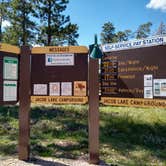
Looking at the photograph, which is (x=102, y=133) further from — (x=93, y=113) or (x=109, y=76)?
(x=93, y=113)

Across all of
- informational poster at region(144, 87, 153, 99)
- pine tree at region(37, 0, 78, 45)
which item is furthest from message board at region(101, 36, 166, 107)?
pine tree at region(37, 0, 78, 45)

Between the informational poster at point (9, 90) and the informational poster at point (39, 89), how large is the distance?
0.44 meters

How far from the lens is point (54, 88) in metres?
7.14

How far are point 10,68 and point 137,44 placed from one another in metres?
2.49

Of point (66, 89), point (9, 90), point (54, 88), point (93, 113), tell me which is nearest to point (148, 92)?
point (93, 113)

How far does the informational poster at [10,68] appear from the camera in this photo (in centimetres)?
690

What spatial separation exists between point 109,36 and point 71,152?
5196 cm

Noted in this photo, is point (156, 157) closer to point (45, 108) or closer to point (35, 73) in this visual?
point (35, 73)

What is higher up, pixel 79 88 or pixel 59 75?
pixel 59 75

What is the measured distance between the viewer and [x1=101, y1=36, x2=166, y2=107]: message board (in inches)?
266

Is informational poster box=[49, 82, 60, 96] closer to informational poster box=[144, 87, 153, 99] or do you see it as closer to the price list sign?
the price list sign

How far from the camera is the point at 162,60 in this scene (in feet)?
22.0

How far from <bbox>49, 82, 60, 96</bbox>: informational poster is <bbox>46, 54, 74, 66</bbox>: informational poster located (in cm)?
39

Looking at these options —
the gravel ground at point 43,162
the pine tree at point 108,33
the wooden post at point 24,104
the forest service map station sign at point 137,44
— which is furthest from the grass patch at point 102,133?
the pine tree at point 108,33
